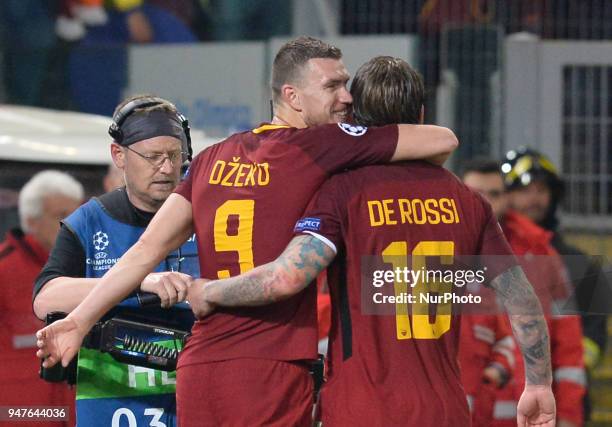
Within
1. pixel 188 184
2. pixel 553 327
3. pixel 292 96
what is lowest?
pixel 553 327

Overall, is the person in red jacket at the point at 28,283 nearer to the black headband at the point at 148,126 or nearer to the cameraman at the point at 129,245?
the cameraman at the point at 129,245

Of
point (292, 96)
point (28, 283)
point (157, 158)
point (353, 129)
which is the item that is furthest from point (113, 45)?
point (353, 129)

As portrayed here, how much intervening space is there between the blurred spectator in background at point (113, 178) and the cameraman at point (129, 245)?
69.4 inches

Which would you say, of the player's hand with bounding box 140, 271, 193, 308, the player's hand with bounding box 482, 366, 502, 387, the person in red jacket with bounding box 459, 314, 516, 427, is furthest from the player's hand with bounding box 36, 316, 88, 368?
the player's hand with bounding box 482, 366, 502, 387

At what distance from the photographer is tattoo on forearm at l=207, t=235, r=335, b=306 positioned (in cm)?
387

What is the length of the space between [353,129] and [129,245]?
105 cm

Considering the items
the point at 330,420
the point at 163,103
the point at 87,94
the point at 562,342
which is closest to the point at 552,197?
the point at 562,342

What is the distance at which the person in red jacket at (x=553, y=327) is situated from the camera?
236 inches

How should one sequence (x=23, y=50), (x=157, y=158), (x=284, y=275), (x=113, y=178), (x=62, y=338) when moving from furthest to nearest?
1. (x=23, y=50)
2. (x=113, y=178)
3. (x=157, y=158)
4. (x=62, y=338)
5. (x=284, y=275)

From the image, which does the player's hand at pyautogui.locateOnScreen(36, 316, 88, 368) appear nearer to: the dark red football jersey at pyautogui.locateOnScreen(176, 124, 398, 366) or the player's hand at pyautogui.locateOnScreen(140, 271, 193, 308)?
the player's hand at pyautogui.locateOnScreen(140, 271, 193, 308)

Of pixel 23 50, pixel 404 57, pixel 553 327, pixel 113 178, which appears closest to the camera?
pixel 553 327

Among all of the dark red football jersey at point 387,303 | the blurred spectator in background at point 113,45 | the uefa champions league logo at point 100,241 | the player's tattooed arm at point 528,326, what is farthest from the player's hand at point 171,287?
the blurred spectator in background at point 113,45

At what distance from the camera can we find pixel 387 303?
392 cm

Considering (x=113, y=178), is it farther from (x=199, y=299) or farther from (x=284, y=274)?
(x=284, y=274)
